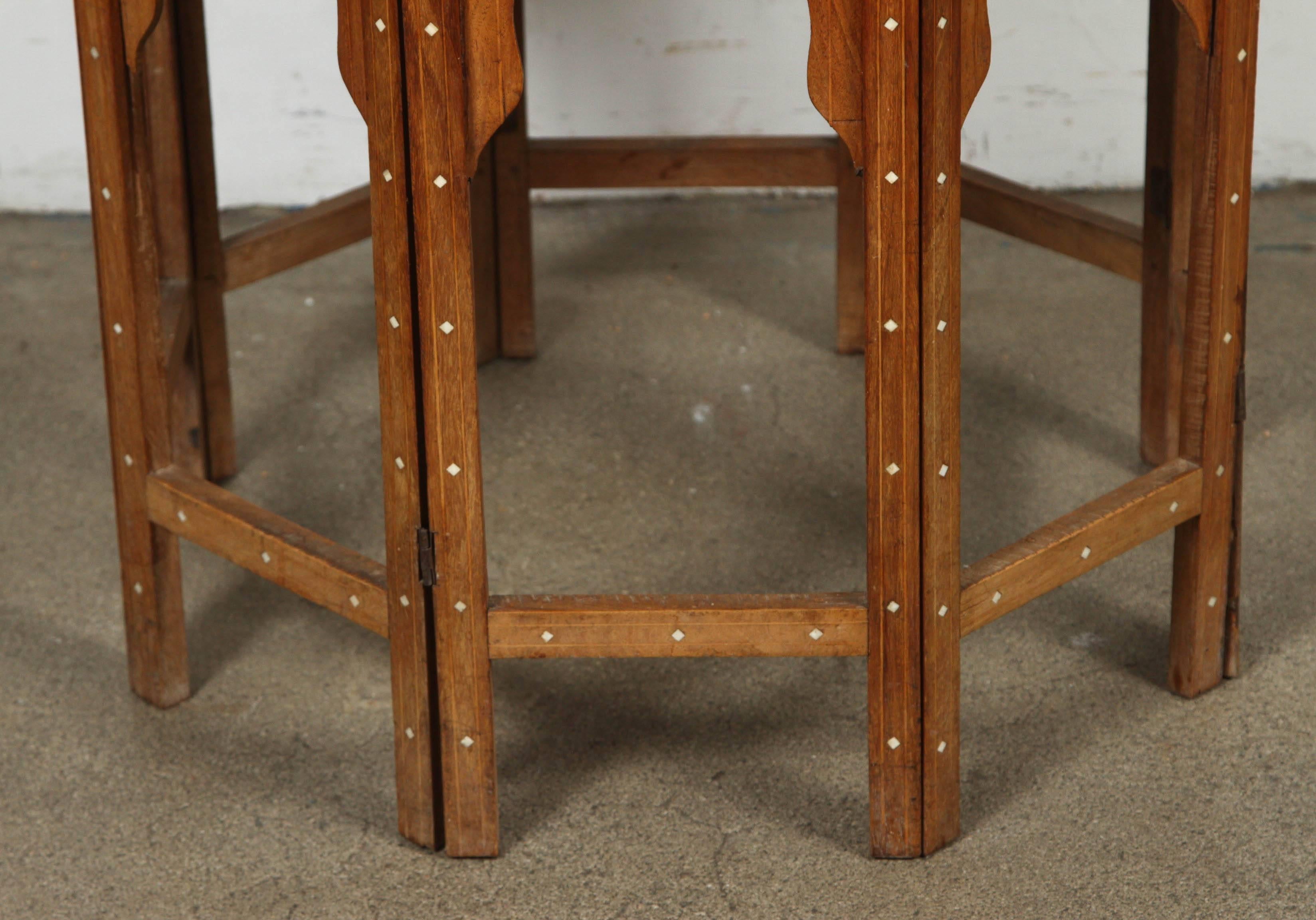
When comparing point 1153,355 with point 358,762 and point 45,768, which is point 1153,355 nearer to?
point 358,762

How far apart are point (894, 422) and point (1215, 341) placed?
0.57 m

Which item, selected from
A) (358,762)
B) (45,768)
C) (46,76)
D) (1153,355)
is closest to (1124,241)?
(1153,355)

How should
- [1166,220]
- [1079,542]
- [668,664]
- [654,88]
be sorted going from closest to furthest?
[1079,542] < [668,664] < [1166,220] < [654,88]

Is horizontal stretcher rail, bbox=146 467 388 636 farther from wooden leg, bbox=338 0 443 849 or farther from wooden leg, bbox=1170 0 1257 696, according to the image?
wooden leg, bbox=1170 0 1257 696

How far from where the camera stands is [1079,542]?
2092mm

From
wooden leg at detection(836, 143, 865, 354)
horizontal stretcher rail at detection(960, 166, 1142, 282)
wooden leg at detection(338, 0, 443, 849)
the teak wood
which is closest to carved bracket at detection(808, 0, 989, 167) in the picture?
the teak wood

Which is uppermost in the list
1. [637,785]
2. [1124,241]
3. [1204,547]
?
[1124,241]

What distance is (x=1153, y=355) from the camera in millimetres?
3068

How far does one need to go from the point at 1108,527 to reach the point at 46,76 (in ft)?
11.8

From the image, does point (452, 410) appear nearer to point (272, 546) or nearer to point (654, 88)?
point (272, 546)

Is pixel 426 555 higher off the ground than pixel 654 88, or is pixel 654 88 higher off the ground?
pixel 654 88

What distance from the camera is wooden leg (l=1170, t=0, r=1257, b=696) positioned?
6.81 feet

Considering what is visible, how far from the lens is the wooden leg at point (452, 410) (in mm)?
1756

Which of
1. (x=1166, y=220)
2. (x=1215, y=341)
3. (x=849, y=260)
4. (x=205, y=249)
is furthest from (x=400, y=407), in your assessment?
(x=849, y=260)
